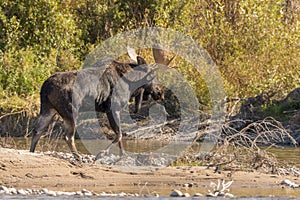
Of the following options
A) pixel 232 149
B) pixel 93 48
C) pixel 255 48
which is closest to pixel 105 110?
pixel 232 149

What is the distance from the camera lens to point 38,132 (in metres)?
14.3

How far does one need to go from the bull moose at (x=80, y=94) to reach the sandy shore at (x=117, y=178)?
1.45m

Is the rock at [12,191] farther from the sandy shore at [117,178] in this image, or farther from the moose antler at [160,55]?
the moose antler at [160,55]

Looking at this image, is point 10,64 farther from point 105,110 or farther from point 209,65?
point 105,110

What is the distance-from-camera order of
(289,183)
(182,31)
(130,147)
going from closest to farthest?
(289,183)
(130,147)
(182,31)

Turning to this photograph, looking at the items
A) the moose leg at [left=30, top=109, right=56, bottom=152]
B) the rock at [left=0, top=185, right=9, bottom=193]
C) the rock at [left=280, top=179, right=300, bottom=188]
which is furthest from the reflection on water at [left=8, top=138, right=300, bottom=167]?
the rock at [left=0, top=185, right=9, bottom=193]

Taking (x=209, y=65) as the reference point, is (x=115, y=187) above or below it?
below

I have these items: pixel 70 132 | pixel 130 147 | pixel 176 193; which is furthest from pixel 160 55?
pixel 176 193

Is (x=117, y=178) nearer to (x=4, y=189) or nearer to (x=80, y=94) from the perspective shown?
(x=4, y=189)

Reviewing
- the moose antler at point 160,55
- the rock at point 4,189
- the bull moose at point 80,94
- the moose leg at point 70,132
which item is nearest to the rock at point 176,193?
the rock at point 4,189

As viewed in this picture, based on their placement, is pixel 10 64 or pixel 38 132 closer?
pixel 38 132

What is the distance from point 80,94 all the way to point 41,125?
0.84m

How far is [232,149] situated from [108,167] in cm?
233

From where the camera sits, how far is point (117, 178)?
12531 mm
